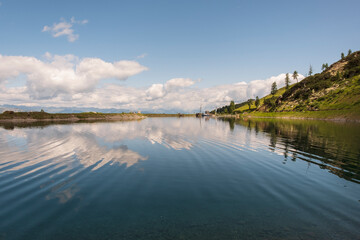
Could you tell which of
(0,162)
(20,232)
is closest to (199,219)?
(20,232)

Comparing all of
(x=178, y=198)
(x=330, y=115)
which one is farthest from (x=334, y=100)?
(x=178, y=198)

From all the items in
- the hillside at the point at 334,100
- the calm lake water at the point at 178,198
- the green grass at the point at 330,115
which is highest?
the hillside at the point at 334,100

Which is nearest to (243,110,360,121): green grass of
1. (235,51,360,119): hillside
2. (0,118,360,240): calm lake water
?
(235,51,360,119): hillside

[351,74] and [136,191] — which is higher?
[351,74]

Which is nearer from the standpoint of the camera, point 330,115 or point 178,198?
point 178,198

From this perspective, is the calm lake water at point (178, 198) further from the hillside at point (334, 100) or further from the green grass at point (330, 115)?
the hillside at point (334, 100)

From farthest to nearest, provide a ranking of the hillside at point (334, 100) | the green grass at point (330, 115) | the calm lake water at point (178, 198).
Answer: the hillside at point (334, 100), the green grass at point (330, 115), the calm lake water at point (178, 198)

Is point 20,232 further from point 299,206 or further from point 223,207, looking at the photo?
point 299,206

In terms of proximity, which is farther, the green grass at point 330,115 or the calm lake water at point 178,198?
the green grass at point 330,115

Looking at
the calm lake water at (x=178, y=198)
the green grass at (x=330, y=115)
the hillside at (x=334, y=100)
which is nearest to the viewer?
the calm lake water at (x=178, y=198)

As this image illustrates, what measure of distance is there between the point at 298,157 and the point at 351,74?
773 feet

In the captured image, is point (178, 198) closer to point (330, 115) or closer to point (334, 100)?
point (330, 115)

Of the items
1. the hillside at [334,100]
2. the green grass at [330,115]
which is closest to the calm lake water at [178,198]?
the green grass at [330,115]

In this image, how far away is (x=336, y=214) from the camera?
420 inches
